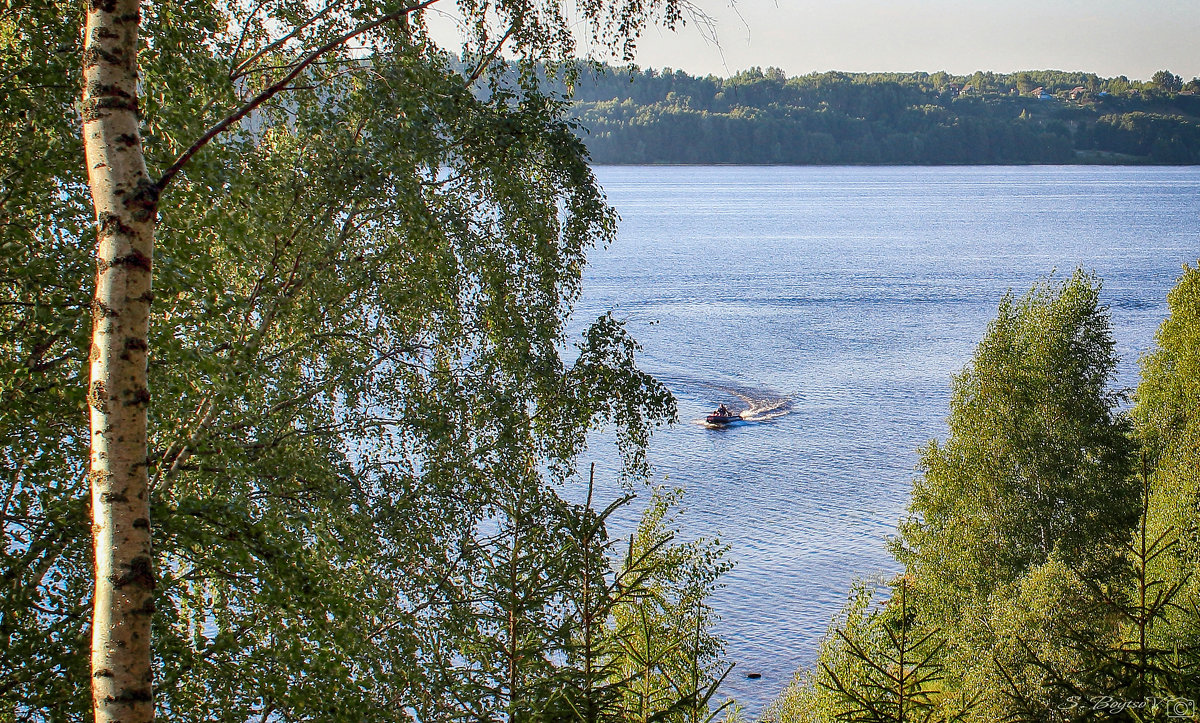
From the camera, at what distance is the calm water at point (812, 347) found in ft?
124

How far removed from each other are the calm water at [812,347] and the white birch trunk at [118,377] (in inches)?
1060

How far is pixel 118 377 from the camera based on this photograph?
508cm

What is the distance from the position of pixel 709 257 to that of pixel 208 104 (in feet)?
292

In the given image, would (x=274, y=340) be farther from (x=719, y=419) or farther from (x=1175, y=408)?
(x=719, y=419)

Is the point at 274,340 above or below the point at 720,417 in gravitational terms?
above

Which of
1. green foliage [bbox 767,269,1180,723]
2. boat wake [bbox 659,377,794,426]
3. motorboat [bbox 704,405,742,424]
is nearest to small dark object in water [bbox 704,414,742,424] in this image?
motorboat [bbox 704,405,742,424]

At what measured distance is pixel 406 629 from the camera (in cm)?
1048

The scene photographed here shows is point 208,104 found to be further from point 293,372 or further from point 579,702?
point 579,702

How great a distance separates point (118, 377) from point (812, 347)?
203ft

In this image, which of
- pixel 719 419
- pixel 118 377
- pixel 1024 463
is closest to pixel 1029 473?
pixel 1024 463

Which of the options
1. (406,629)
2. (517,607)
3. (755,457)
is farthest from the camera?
(755,457)

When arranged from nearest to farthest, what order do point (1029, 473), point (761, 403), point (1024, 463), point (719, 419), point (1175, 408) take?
point (1029, 473)
point (1024, 463)
point (1175, 408)
point (719, 419)
point (761, 403)

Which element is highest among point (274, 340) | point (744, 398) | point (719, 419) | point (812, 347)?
point (274, 340)

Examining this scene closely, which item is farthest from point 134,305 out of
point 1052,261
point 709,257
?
point 1052,261
